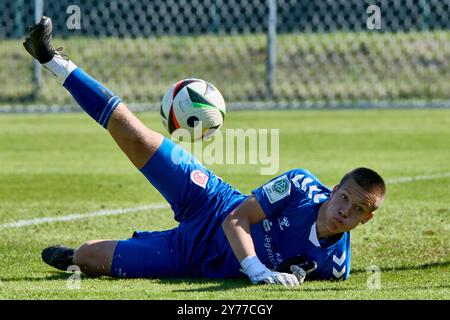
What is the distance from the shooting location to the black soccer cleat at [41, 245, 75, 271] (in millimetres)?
6820

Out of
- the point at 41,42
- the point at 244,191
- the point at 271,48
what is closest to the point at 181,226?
the point at 41,42

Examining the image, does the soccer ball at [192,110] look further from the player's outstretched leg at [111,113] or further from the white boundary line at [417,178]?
the white boundary line at [417,178]

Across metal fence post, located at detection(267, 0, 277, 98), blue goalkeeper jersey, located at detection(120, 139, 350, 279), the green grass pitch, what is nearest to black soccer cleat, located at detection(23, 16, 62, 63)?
blue goalkeeper jersey, located at detection(120, 139, 350, 279)

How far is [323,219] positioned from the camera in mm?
6316

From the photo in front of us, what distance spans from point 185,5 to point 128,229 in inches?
561

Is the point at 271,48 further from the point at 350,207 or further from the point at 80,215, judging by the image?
the point at 350,207

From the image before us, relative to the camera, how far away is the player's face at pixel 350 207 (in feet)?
20.1

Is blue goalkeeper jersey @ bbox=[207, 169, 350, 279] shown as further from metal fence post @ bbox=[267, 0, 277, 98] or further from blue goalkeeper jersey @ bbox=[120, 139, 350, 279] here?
metal fence post @ bbox=[267, 0, 277, 98]

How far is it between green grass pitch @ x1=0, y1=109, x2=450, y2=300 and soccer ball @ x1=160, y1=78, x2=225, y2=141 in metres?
1.28

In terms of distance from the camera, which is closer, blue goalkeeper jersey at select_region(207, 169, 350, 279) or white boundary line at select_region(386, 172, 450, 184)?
blue goalkeeper jersey at select_region(207, 169, 350, 279)

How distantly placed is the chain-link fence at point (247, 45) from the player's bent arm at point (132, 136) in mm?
14621

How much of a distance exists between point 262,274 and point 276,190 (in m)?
0.58

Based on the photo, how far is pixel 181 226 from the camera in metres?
6.83
